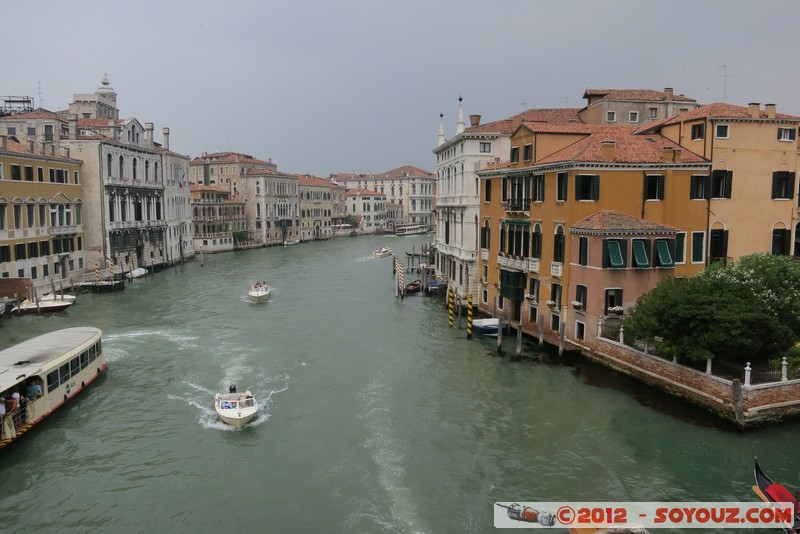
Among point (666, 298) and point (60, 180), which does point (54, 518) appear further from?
point (60, 180)

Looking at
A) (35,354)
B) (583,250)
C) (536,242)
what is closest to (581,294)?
(583,250)

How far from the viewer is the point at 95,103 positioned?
4738 centimetres

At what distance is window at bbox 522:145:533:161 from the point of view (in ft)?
69.1

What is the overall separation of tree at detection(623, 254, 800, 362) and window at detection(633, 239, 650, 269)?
4.35 ft

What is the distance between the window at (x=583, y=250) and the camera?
17922mm

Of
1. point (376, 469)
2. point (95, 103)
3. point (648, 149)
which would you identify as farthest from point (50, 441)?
point (95, 103)

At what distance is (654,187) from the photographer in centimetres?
1884

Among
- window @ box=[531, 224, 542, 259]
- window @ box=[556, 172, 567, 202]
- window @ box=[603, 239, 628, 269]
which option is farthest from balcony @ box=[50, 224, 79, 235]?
window @ box=[603, 239, 628, 269]

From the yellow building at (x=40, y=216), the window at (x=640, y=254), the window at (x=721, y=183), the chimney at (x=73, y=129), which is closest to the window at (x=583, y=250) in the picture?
the window at (x=640, y=254)

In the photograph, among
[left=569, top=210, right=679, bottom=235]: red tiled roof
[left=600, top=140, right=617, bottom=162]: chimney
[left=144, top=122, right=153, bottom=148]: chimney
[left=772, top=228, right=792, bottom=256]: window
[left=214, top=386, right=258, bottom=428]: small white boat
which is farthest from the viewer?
[left=144, top=122, right=153, bottom=148]: chimney

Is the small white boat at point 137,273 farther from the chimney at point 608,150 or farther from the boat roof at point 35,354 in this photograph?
the chimney at point 608,150

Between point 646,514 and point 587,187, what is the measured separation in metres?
10.6

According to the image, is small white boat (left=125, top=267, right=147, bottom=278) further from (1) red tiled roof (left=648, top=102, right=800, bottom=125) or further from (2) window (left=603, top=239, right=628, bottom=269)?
(1) red tiled roof (left=648, top=102, right=800, bottom=125)

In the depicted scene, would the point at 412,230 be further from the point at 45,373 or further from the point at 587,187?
Answer: the point at 45,373
